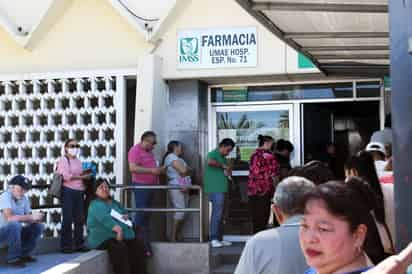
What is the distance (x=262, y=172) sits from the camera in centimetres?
920

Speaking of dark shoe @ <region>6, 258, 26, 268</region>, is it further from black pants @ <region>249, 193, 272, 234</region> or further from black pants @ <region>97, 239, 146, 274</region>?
black pants @ <region>249, 193, 272, 234</region>

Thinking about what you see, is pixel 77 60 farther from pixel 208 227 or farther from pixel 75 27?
pixel 208 227

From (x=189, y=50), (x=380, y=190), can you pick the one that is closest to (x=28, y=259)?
(x=189, y=50)

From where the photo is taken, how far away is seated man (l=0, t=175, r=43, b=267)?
7.84 metres

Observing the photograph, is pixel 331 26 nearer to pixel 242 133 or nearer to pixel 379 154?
pixel 379 154

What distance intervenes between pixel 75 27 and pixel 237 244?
4.39 m

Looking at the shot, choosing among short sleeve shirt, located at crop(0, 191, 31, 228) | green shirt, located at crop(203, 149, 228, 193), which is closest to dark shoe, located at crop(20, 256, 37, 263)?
short sleeve shirt, located at crop(0, 191, 31, 228)

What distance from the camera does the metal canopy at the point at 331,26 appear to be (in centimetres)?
545

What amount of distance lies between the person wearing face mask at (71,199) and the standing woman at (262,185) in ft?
7.62

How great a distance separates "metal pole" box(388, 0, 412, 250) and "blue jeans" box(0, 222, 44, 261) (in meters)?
5.79

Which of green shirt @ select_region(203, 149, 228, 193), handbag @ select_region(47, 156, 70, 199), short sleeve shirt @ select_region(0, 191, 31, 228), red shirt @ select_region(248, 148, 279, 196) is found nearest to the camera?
short sleeve shirt @ select_region(0, 191, 31, 228)

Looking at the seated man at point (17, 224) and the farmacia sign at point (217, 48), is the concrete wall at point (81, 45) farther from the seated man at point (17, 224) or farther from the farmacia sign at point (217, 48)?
the seated man at point (17, 224)

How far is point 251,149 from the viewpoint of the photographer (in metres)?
11.0

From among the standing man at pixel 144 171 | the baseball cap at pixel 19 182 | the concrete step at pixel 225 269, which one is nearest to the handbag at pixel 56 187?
the baseball cap at pixel 19 182
